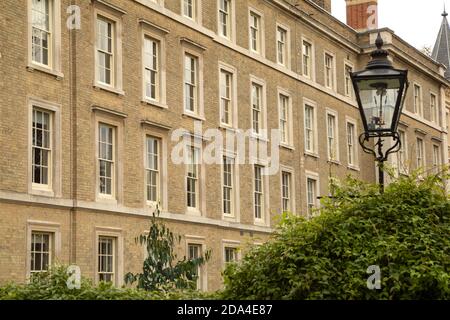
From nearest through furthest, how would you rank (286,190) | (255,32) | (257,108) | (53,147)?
(53,147) < (257,108) < (255,32) < (286,190)

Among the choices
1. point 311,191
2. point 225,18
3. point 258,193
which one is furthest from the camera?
point 311,191

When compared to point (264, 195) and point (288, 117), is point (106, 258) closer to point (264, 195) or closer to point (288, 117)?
point (264, 195)

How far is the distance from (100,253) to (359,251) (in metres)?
20.0

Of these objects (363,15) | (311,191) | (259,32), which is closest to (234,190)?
(259,32)

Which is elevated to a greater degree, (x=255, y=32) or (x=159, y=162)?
(x=255, y=32)

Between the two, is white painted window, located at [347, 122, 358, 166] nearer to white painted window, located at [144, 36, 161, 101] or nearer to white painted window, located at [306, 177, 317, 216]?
white painted window, located at [306, 177, 317, 216]

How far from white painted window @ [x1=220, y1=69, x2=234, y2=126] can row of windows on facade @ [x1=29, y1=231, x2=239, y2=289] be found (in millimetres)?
5265

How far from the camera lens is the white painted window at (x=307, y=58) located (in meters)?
43.5

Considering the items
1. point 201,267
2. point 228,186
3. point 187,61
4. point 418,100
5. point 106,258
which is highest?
point 418,100

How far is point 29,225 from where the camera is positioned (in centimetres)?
2572

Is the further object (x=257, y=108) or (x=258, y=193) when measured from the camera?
(x=257, y=108)

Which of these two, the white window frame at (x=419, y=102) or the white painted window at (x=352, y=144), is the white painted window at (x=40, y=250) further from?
the white window frame at (x=419, y=102)

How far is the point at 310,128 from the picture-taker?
43.1 meters

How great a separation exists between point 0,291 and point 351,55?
127 feet
